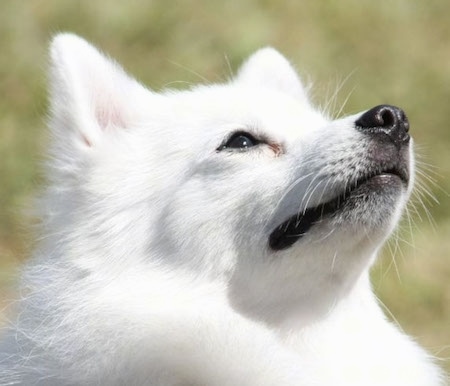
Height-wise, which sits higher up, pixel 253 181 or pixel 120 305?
pixel 253 181

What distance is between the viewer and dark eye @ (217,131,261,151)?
434 centimetres

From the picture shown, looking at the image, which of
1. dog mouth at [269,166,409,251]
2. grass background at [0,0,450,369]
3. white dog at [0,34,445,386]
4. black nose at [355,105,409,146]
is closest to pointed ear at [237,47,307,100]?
white dog at [0,34,445,386]

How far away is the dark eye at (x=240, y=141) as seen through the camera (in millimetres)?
4344

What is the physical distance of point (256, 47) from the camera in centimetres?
908

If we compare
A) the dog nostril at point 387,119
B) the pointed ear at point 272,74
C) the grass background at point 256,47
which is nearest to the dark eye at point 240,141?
the dog nostril at point 387,119

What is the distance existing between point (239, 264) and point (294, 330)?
1.19 feet

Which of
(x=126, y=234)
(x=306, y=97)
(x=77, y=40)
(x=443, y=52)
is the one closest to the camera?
(x=126, y=234)

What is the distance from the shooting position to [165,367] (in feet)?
13.1

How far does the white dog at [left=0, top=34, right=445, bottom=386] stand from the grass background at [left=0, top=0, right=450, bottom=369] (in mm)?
3395

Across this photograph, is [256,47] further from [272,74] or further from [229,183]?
[229,183]

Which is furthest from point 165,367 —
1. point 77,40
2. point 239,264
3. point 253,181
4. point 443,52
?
point 443,52

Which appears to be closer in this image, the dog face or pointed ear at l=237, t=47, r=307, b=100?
the dog face

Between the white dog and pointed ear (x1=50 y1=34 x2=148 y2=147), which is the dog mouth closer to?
the white dog

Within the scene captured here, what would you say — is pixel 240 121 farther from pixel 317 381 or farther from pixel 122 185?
pixel 317 381
